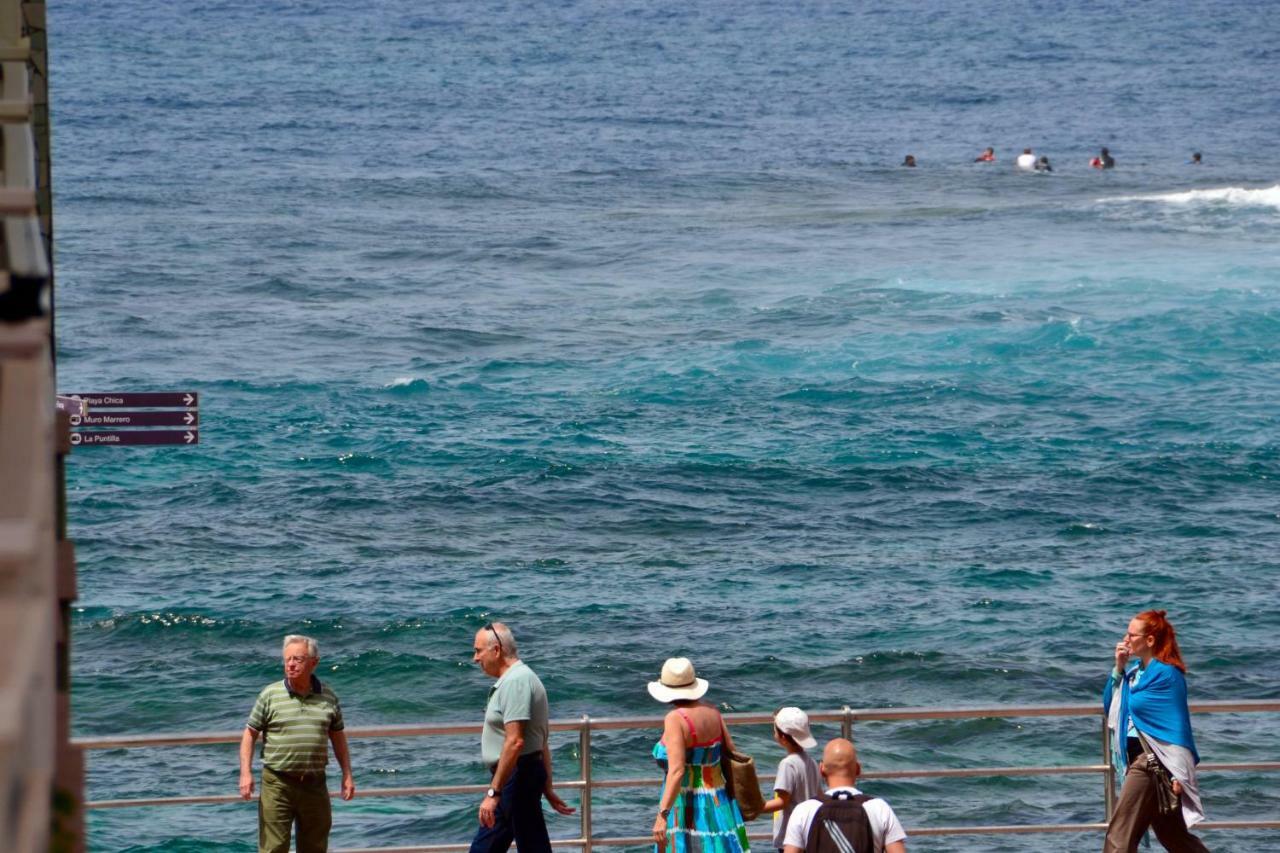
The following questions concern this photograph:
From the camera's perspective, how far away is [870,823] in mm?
7711

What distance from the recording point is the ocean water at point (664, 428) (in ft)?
78.3

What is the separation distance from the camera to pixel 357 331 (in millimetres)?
50156

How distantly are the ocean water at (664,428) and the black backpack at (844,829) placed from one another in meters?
9.96

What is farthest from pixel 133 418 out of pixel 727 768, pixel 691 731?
pixel 727 768

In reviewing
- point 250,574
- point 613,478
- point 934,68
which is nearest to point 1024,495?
point 613,478

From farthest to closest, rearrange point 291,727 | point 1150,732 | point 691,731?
1. point 1150,732
2. point 291,727
3. point 691,731

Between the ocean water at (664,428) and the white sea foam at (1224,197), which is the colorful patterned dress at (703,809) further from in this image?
the white sea foam at (1224,197)

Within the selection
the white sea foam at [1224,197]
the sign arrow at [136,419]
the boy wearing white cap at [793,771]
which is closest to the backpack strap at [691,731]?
the boy wearing white cap at [793,771]

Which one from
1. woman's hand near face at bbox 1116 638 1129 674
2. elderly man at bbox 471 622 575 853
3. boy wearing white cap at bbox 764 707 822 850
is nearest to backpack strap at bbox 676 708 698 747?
boy wearing white cap at bbox 764 707 822 850

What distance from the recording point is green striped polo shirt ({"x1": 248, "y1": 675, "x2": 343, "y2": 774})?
30.3ft

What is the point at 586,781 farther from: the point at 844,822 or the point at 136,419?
the point at 136,419

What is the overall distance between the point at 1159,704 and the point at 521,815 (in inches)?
124

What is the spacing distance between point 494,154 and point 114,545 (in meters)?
55.4

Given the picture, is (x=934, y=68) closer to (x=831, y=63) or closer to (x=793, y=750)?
(x=831, y=63)
